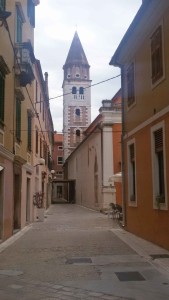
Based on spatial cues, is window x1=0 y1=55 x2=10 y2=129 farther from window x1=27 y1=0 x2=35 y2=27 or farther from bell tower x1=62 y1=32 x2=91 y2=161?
bell tower x1=62 y1=32 x2=91 y2=161

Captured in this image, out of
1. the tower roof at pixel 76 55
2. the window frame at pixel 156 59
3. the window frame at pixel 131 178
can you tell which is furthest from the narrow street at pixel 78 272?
the tower roof at pixel 76 55

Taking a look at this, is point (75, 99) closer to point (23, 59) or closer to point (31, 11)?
point (31, 11)

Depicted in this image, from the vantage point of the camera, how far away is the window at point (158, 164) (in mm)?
12328

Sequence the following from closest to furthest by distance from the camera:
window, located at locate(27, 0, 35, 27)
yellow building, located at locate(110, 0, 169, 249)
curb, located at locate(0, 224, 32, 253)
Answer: yellow building, located at locate(110, 0, 169, 249) < curb, located at locate(0, 224, 32, 253) < window, located at locate(27, 0, 35, 27)

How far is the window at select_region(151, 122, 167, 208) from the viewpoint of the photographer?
40.4 feet

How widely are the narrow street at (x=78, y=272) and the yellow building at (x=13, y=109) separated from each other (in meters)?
2.06

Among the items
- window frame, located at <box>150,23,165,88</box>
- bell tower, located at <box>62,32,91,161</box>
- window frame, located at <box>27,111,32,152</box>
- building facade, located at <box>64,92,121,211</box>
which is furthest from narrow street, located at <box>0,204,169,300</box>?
bell tower, located at <box>62,32,91,161</box>

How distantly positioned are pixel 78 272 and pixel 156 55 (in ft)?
23.2

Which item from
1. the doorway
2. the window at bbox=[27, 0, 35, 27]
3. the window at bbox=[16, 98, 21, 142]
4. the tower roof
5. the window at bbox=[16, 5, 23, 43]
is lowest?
the doorway

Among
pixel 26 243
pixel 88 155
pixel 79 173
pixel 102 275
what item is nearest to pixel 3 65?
pixel 26 243

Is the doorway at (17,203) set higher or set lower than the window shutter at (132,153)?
lower

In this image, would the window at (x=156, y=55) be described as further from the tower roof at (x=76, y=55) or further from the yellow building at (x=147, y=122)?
the tower roof at (x=76, y=55)

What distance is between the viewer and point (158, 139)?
12719 mm

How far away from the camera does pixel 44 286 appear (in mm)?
7574
